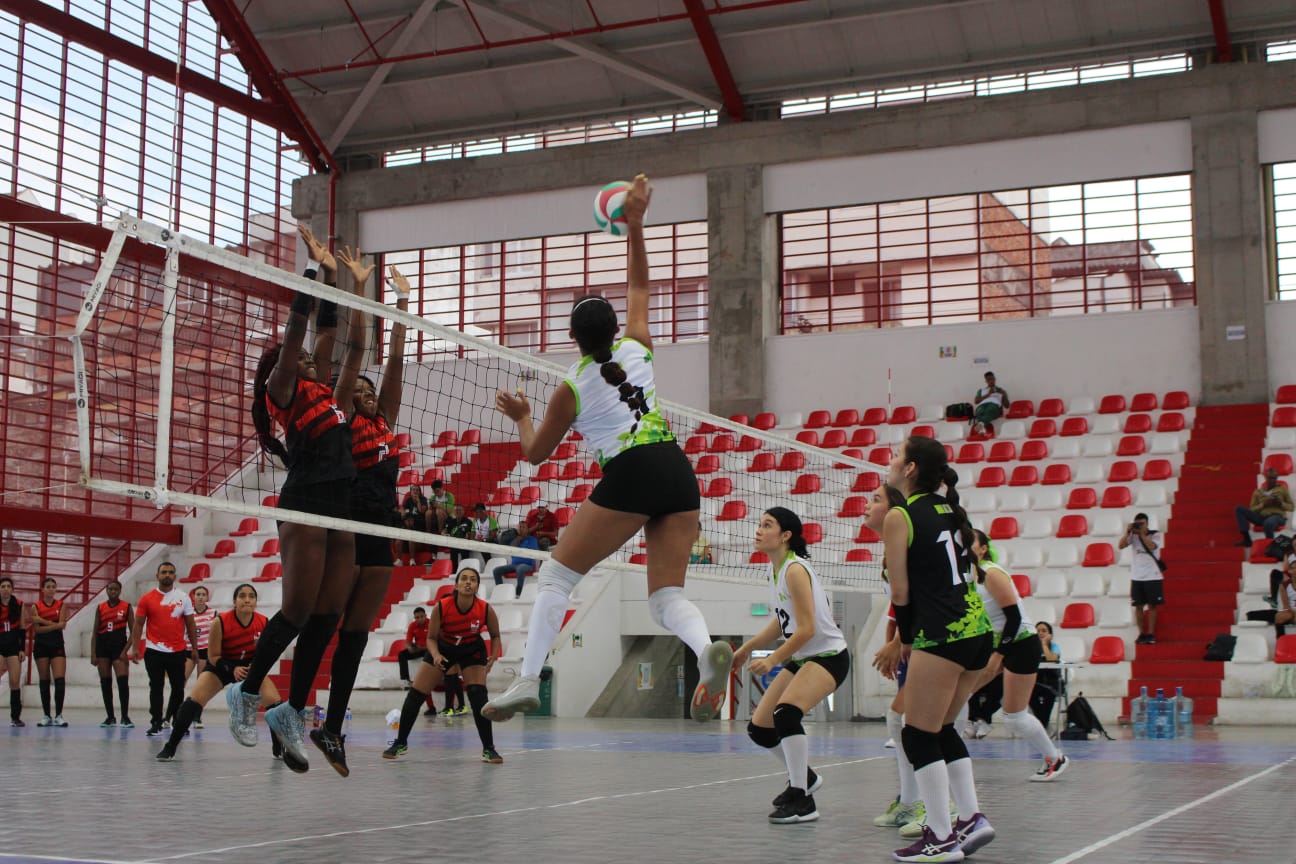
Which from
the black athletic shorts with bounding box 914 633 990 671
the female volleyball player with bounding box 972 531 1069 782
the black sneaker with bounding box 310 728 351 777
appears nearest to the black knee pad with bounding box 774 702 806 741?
the female volleyball player with bounding box 972 531 1069 782

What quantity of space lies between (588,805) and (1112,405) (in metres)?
19.8

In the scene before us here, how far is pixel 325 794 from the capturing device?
26.4 ft

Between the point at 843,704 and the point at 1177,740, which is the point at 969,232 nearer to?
the point at 843,704

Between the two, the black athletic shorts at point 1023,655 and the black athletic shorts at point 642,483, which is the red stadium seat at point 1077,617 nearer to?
the black athletic shorts at point 1023,655

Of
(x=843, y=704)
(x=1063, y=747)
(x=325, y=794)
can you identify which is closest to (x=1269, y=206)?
(x=843, y=704)

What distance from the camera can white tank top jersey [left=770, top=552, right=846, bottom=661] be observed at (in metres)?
7.72

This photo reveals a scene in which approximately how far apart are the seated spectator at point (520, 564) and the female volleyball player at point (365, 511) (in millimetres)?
13373

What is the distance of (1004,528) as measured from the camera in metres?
21.7

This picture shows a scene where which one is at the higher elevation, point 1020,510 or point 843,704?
point 1020,510

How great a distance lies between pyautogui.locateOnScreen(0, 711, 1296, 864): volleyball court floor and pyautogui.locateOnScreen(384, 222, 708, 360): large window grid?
17.3 meters

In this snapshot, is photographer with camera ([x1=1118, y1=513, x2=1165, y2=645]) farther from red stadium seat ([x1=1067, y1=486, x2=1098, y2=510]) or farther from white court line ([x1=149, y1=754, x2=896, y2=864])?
white court line ([x1=149, y1=754, x2=896, y2=864])

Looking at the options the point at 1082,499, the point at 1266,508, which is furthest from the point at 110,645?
the point at 1266,508

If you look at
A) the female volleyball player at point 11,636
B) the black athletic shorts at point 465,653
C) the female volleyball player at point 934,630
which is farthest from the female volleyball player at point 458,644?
the female volleyball player at point 11,636

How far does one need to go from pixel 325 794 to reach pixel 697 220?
858 inches
